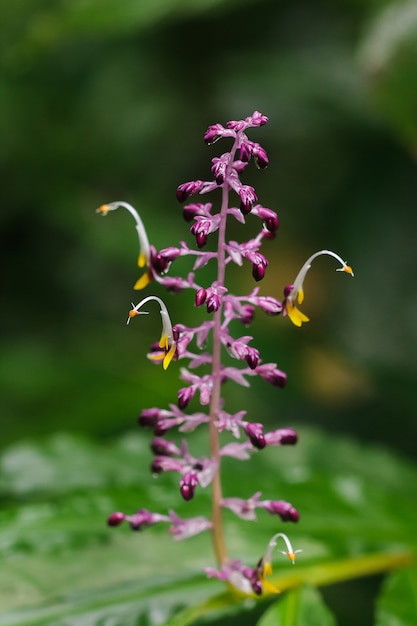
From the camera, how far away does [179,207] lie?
267 centimetres

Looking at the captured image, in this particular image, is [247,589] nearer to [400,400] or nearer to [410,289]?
[400,400]

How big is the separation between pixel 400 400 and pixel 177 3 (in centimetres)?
104

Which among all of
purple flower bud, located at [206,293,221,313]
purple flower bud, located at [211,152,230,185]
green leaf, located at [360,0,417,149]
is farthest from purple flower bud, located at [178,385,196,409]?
green leaf, located at [360,0,417,149]

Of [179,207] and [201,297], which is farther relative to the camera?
[179,207]

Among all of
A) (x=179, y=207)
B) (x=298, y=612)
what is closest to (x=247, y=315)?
(x=298, y=612)

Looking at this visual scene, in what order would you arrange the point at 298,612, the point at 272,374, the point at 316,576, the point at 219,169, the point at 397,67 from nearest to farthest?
the point at 219,169 → the point at 272,374 → the point at 298,612 → the point at 316,576 → the point at 397,67

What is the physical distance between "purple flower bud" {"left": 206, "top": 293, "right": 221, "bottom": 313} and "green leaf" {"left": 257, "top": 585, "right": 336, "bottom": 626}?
A: 1.38 ft

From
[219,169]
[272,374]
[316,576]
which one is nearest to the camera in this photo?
[219,169]

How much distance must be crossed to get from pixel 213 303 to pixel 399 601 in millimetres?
533

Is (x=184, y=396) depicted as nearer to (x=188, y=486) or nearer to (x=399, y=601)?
(x=188, y=486)

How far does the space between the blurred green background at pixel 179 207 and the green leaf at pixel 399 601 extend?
2.83ft

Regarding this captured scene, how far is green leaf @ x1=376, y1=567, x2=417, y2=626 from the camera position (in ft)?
3.53

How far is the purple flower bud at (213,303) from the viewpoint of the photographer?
32.4 inches

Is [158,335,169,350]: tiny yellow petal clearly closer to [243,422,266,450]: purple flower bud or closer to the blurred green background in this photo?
[243,422,266,450]: purple flower bud
